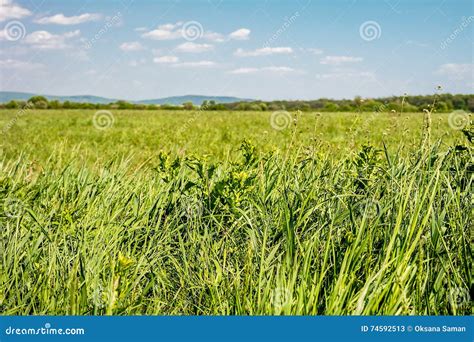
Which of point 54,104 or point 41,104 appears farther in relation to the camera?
point 54,104

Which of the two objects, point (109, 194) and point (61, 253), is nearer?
point (61, 253)

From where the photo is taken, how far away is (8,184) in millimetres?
3373

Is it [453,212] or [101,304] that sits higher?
[453,212]

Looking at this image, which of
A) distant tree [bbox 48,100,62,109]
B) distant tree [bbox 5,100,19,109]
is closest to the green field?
distant tree [bbox 5,100,19,109]

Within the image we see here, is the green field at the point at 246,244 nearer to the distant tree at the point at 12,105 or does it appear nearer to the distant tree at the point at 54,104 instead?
the distant tree at the point at 12,105

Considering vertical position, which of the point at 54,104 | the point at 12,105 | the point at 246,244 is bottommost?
the point at 246,244

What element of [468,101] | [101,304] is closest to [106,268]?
[101,304]

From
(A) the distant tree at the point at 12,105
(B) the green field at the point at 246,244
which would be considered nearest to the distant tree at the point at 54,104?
(A) the distant tree at the point at 12,105

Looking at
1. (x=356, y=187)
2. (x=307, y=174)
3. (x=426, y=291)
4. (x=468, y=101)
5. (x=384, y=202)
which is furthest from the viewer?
(x=468, y=101)

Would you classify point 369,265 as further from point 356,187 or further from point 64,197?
point 64,197

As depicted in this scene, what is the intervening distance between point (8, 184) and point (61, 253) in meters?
0.81

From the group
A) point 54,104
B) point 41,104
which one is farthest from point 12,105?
point 54,104

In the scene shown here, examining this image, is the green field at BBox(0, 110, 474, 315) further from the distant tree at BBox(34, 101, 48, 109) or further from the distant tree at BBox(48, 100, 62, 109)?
the distant tree at BBox(48, 100, 62, 109)

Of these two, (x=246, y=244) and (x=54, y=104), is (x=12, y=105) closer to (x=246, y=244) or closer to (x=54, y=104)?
(x=54, y=104)
